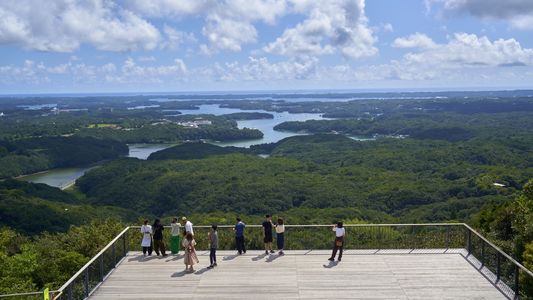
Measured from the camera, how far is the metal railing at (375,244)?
456 inches

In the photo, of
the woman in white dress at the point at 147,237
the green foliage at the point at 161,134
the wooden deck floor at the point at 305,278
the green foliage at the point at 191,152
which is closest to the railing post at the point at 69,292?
the wooden deck floor at the point at 305,278

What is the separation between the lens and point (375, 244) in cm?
1589

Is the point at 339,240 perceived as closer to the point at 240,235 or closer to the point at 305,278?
the point at 305,278

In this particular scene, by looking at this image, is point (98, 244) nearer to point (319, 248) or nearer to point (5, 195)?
point (319, 248)

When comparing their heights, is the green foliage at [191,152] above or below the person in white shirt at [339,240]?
below

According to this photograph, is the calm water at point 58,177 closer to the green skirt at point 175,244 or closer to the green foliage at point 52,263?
the green foliage at point 52,263

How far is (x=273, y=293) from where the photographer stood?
11.7m

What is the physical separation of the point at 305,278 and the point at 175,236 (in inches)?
175

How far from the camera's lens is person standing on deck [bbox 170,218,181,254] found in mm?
15031

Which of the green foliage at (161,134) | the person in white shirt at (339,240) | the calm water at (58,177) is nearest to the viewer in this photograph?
the person in white shirt at (339,240)

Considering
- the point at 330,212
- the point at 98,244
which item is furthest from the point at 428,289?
the point at 330,212

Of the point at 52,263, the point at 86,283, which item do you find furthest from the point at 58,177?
the point at 86,283

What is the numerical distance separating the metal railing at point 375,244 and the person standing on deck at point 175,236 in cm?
85

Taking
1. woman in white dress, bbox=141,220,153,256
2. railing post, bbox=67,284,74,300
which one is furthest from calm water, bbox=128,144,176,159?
railing post, bbox=67,284,74,300
